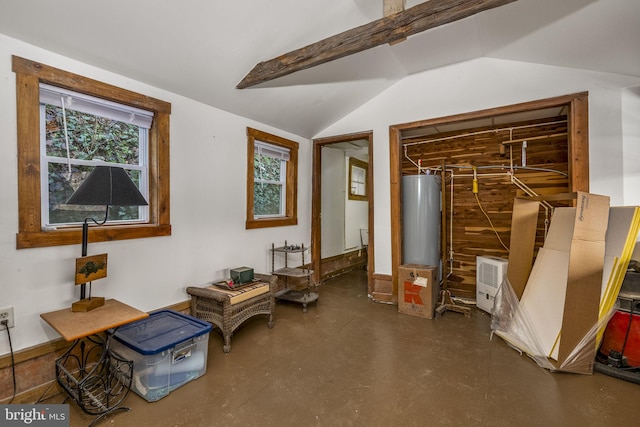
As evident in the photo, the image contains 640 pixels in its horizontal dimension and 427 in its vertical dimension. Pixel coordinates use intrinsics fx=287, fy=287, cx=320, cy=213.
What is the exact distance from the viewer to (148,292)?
2.41 metres

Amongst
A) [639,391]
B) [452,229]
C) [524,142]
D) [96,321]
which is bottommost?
[639,391]

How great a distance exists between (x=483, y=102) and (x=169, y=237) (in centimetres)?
347

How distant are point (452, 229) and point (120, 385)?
383 cm

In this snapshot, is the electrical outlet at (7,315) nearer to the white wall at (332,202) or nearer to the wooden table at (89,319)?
the wooden table at (89,319)

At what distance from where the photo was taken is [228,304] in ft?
7.92

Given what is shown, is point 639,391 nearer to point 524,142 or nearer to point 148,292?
point 524,142

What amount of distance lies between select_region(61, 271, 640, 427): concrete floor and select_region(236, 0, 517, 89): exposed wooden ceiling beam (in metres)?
2.42

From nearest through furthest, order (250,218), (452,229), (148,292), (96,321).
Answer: (96,321) → (148,292) → (250,218) → (452,229)

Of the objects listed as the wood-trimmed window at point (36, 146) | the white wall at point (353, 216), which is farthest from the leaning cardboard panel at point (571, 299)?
the wood-trimmed window at point (36, 146)

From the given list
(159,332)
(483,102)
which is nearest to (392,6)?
(483,102)

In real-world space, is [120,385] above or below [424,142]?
below

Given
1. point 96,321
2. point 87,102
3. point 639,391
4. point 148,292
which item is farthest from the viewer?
point 148,292

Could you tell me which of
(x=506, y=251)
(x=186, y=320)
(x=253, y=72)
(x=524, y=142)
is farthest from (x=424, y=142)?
(x=186, y=320)

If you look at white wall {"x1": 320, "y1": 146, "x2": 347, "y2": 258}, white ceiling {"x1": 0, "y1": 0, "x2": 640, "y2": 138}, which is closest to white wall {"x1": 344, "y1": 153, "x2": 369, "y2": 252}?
white wall {"x1": 320, "y1": 146, "x2": 347, "y2": 258}
